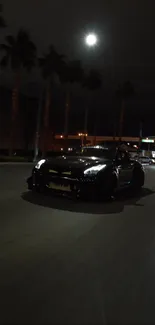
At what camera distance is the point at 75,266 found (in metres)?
5.96

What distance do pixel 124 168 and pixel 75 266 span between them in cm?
744

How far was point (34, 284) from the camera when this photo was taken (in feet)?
16.8

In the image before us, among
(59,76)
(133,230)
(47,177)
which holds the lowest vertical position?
(133,230)

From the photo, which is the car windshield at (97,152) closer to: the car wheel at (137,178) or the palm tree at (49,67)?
the car wheel at (137,178)

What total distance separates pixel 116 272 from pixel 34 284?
1178 mm

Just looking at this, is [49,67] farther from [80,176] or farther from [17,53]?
[80,176]

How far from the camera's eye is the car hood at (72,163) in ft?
37.0

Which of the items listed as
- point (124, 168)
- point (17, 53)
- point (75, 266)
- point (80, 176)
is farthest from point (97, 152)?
point (17, 53)

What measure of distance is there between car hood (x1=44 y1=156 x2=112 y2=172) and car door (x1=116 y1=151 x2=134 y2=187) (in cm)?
76

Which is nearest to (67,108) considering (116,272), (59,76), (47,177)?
(59,76)

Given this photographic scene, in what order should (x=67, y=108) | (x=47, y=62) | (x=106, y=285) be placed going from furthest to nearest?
(x=67, y=108)
(x=47, y=62)
(x=106, y=285)

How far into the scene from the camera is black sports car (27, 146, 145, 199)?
1119 centimetres

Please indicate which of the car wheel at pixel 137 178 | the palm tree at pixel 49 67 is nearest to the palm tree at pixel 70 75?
the palm tree at pixel 49 67

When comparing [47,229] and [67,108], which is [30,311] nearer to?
[47,229]
